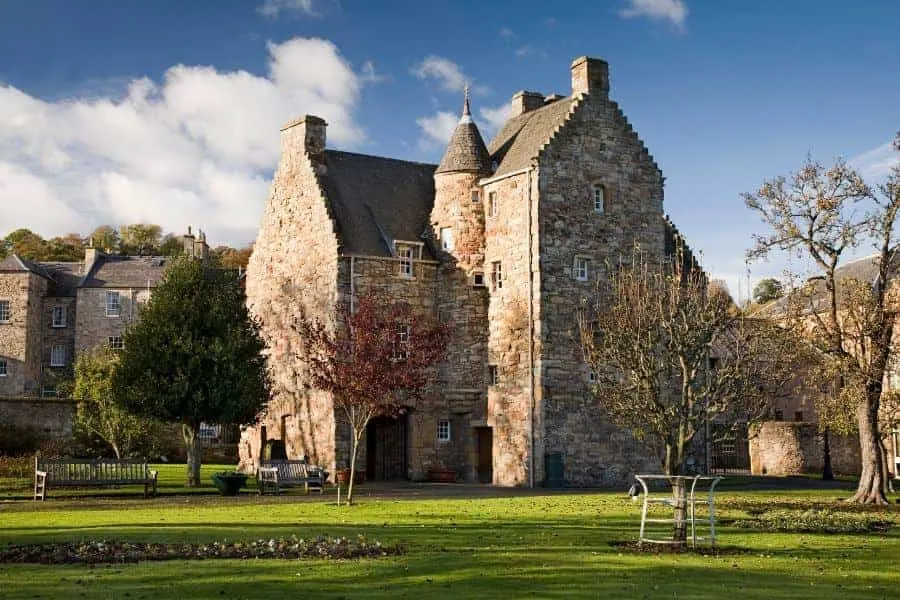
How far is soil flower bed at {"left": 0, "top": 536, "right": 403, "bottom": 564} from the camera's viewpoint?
52.2 ft

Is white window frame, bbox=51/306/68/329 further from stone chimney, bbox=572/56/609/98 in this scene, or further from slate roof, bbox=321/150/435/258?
stone chimney, bbox=572/56/609/98

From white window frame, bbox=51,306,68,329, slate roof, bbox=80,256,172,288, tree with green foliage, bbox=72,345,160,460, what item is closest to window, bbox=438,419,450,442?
tree with green foliage, bbox=72,345,160,460

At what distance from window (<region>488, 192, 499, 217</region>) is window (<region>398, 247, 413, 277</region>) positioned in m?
3.53

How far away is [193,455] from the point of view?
37.0 m

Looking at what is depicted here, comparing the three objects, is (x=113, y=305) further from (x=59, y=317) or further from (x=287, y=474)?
(x=287, y=474)

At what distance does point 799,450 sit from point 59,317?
47.8 m

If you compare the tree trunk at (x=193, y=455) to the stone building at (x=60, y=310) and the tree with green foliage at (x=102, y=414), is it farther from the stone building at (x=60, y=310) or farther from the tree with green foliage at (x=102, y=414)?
the stone building at (x=60, y=310)

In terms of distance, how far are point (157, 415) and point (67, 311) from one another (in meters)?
38.2

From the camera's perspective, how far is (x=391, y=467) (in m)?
42.1

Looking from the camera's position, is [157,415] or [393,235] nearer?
[157,415]

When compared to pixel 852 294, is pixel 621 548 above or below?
below

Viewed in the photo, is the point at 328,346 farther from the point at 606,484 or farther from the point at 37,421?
the point at 37,421

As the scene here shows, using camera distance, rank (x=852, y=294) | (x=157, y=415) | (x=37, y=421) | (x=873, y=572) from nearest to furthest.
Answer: (x=873, y=572) → (x=852, y=294) → (x=157, y=415) → (x=37, y=421)

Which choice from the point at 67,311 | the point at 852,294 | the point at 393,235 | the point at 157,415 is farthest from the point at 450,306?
the point at 67,311
